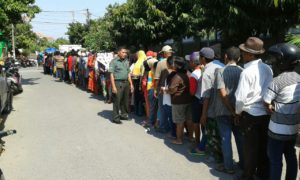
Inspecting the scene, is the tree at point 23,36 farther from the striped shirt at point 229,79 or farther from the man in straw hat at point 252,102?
the man in straw hat at point 252,102

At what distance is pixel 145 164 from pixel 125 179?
663mm

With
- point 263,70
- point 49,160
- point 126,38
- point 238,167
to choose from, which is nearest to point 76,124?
point 49,160

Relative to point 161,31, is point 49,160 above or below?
below

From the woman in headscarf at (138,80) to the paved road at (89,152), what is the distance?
2.43 ft

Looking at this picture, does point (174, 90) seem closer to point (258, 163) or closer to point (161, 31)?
point (258, 163)

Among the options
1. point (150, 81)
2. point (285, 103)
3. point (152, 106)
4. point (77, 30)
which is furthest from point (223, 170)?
point (77, 30)

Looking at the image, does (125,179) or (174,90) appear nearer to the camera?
(125,179)

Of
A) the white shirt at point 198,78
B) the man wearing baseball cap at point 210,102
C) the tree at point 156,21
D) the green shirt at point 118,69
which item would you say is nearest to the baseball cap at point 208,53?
the man wearing baseball cap at point 210,102

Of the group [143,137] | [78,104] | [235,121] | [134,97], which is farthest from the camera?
[78,104]

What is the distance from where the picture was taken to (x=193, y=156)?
20.7 ft

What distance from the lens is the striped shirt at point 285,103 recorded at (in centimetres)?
414

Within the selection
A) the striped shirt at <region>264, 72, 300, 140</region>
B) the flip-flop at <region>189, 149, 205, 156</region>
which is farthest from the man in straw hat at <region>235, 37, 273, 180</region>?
the flip-flop at <region>189, 149, 205, 156</region>

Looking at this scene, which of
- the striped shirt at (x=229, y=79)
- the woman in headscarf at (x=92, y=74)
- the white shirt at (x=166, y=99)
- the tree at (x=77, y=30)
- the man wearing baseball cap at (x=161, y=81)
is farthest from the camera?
the tree at (x=77, y=30)

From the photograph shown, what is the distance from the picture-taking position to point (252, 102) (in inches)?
182
